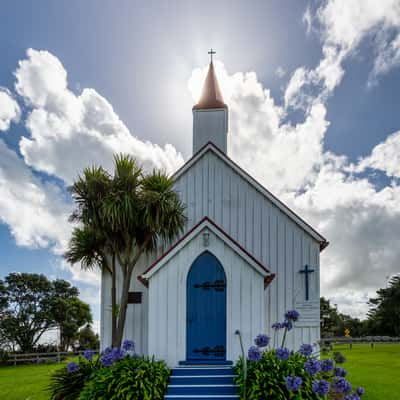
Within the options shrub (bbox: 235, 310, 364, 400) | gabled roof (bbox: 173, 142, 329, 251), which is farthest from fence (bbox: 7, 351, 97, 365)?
shrub (bbox: 235, 310, 364, 400)

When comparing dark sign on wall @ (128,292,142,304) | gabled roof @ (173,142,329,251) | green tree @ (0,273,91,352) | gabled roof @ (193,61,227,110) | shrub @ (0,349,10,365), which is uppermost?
gabled roof @ (193,61,227,110)

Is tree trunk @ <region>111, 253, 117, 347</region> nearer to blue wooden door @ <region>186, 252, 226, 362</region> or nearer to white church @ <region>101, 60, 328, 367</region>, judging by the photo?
white church @ <region>101, 60, 328, 367</region>

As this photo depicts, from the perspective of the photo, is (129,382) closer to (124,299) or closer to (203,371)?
(203,371)

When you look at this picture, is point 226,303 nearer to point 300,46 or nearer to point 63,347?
point 300,46

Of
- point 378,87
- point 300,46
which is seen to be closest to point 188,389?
point 300,46

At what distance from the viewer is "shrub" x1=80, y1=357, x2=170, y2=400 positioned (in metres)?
7.82

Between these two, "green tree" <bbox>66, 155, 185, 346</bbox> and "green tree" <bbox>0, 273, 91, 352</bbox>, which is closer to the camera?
"green tree" <bbox>66, 155, 185, 346</bbox>

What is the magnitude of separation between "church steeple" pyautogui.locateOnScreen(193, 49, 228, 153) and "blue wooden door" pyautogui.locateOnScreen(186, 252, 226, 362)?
6076 mm

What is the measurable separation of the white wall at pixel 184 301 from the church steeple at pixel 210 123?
5.83 metres

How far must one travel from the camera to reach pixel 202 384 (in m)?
8.60

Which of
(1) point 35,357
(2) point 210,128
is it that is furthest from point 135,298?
(1) point 35,357

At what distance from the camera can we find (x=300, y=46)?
12.1 m

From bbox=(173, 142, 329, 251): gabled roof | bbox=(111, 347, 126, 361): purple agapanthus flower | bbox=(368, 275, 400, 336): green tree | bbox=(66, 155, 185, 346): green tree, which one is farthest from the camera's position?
bbox=(368, 275, 400, 336): green tree

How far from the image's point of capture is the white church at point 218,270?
9.79m
